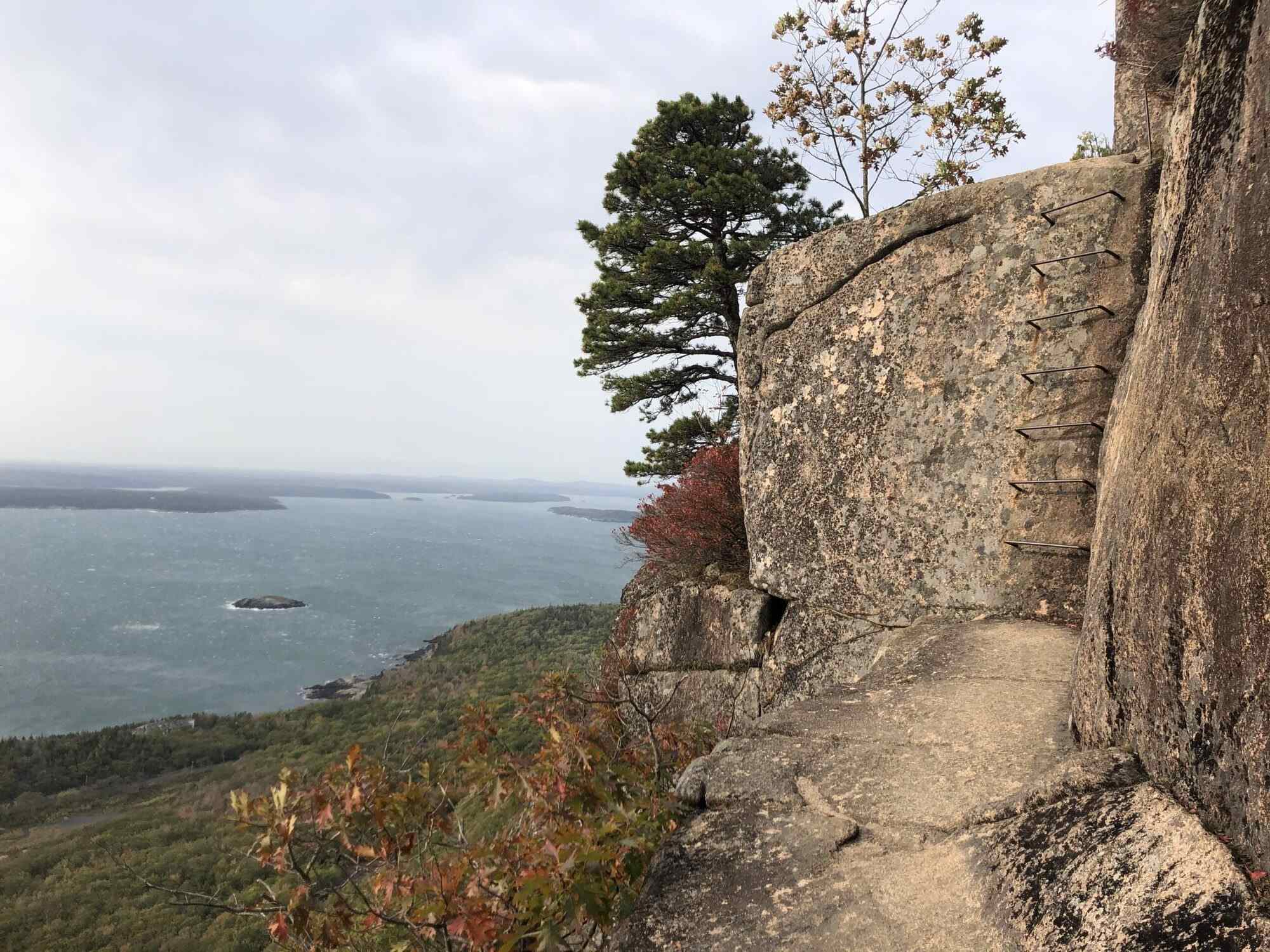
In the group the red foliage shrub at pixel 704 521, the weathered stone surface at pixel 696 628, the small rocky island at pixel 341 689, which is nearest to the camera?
the weathered stone surface at pixel 696 628

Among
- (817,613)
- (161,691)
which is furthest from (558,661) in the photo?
(161,691)

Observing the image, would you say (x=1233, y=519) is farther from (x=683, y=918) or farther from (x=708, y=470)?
(x=708, y=470)

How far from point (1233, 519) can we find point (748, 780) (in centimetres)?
187

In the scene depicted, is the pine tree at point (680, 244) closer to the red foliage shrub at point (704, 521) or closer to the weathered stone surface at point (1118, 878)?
the red foliage shrub at point (704, 521)

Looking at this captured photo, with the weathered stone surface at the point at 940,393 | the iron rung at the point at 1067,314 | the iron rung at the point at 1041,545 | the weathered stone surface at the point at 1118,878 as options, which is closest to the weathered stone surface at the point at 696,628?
the weathered stone surface at the point at 940,393

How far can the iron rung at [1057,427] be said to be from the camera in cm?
457

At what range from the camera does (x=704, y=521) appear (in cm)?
824

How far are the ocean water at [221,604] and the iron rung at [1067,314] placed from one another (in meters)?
4.92

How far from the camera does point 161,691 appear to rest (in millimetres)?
51688

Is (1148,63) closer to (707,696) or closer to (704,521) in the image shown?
(704,521)

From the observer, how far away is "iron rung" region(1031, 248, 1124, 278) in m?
4.54

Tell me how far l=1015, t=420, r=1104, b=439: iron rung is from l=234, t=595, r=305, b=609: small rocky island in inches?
3513

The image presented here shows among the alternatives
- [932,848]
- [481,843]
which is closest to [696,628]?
[481,843]

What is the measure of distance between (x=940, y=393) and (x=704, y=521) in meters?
3.59
